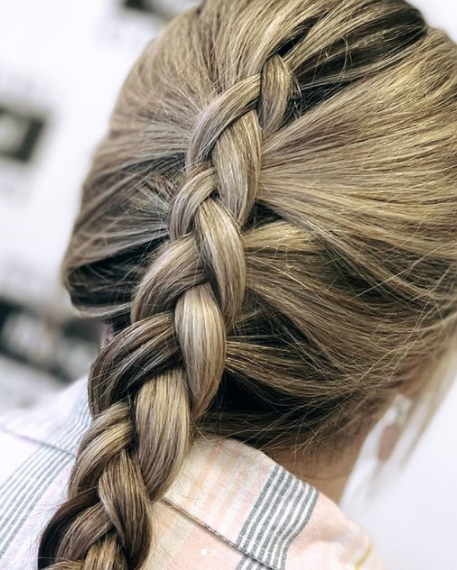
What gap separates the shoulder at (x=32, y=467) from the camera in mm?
454

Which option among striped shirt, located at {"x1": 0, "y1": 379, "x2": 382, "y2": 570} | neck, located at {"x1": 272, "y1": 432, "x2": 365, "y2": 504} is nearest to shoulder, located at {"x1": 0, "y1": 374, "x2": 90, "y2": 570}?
striped shirt, located at {"x1": 0, "y1": 379, "x2": 382, "y2": 570}

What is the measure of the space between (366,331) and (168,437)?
6.9 inches

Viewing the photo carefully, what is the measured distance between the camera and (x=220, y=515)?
1.51 feet

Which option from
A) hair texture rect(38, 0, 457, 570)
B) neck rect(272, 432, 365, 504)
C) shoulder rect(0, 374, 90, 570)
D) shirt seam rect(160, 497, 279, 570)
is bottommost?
shoulder rect(0, 374, 90, 570)

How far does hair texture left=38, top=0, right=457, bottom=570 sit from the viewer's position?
0.40 metres

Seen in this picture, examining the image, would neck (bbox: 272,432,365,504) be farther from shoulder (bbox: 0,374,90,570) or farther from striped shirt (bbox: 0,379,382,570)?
shoulder (bbox: 0,374,90,570)

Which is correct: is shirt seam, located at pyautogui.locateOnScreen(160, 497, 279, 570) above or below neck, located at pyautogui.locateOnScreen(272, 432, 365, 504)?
below

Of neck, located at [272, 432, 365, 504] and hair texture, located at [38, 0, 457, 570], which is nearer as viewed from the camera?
hair texture, located at [38, 0, 457, 570]

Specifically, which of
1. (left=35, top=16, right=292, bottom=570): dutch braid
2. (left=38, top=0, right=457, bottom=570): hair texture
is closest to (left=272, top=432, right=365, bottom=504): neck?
(left=38, top=0, right=457, bottom=570): hair texture

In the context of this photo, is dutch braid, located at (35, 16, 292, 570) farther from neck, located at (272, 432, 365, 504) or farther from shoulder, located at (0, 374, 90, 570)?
neck, located at (272, 432, 365, 504)

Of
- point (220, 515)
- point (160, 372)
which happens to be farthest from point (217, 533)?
point (160, 372)

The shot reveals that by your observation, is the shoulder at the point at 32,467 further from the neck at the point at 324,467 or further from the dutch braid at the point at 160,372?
the neck at the point at 324,467

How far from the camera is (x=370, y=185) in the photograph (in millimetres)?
449

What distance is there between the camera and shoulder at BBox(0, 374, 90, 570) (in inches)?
17.9
